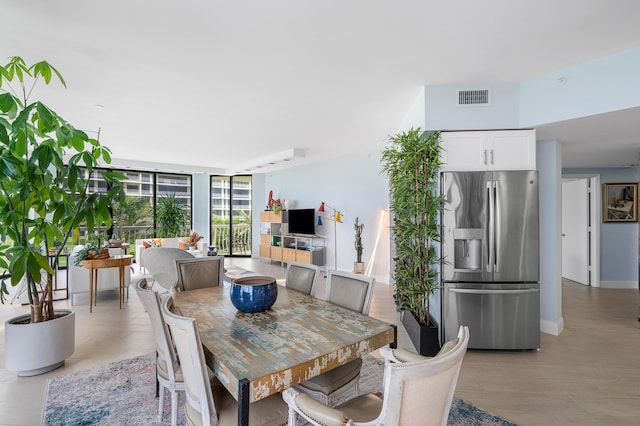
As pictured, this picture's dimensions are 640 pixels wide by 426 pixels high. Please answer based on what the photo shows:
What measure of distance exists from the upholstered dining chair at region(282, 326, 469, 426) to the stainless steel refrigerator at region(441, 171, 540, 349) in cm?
211

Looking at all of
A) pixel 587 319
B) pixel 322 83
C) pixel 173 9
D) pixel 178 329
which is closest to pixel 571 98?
pixel 322 83

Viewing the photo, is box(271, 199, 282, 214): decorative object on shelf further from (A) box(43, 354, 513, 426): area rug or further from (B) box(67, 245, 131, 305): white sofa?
(A) box(43, 354, 513, 426): area rug

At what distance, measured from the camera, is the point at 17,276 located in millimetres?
2076

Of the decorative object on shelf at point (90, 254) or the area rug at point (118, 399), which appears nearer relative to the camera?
the area rug at point (118, 399)

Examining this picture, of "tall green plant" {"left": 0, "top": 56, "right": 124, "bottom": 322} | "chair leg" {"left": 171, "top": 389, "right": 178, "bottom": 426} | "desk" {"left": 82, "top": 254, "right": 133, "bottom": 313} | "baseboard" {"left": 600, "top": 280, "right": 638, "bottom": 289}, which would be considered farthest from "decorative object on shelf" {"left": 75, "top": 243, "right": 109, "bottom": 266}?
"baseboard" {"left": 600, "top": 280, "right": 638, "bottom": 289}

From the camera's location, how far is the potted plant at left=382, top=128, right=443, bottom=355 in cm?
306

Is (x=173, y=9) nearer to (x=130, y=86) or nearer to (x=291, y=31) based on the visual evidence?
(x=291, y=31)

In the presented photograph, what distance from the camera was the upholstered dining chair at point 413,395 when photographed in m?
0.98

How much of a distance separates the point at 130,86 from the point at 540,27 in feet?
11.7

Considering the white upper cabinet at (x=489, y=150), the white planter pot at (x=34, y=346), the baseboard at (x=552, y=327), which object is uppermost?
the white upper cabinet at (x=489, y=150)

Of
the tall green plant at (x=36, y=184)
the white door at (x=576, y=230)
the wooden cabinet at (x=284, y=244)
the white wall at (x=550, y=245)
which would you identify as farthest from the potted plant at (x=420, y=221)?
the white door at (x=576, y=230)

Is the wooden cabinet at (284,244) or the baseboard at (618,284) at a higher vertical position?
the wooden cabinet at (284,244)

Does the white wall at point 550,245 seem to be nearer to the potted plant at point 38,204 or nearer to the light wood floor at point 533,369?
the light wood floor at point 533,369

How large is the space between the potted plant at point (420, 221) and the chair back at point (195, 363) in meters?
2.19
